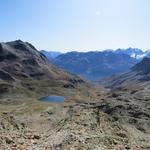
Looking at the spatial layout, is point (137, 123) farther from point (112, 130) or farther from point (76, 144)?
point (76, 144)

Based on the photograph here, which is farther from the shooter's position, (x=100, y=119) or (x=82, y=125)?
(x=100, y=119)

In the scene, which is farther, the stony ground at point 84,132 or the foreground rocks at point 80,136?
the stony ground at point 84,132

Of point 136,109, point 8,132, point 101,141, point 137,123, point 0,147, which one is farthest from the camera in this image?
point 136,109

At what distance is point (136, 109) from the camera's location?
11388 cm

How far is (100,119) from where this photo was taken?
90562 mm

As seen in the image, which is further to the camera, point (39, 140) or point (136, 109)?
point (136, 109)

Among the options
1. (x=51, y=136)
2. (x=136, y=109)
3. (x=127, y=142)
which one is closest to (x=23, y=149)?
(x=51, y=136)

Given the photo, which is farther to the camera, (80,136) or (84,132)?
(84,132)

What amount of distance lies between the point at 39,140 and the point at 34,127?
21.9 metres

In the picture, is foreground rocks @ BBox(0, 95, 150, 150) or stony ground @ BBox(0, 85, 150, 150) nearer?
foreground rocks @ BBox(0, 95, 150, 150)

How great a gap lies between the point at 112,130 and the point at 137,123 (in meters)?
19.7

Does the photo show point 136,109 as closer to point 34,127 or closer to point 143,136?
point 143,136

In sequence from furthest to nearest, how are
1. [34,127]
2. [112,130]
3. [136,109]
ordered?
[136,109]
[34,127]
[112,130]

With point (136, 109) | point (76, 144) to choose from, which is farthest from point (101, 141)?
point (136, 109)
